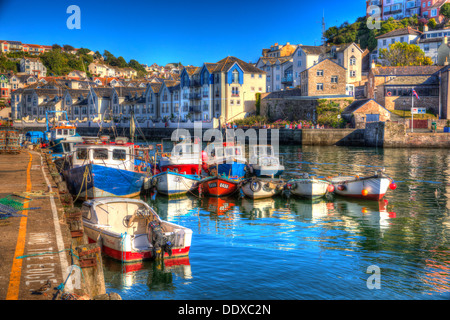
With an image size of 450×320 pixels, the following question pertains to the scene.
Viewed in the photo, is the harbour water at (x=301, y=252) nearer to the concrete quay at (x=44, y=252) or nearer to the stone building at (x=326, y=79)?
the concrete quay at (x=44, y=252)

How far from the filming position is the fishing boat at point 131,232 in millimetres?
11898

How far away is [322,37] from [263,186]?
101715 mm

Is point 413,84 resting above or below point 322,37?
below

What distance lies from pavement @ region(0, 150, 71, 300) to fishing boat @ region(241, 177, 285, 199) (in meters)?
9.88

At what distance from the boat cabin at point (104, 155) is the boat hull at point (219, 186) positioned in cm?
406

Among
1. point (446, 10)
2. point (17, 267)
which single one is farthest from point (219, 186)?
point (446, 10)

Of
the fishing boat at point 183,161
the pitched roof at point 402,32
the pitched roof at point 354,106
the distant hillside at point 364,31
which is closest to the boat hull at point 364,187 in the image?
the fishing boat at point 183,161

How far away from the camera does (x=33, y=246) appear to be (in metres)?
9.10

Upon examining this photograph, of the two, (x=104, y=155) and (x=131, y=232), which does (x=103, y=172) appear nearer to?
(x=104, y=155)
